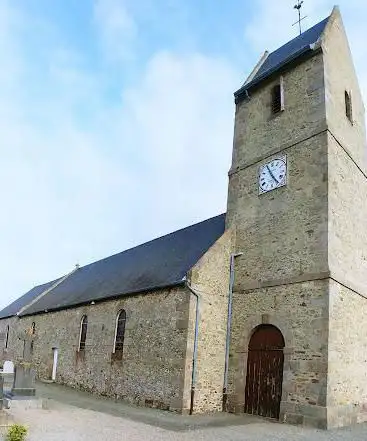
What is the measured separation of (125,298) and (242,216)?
559cm

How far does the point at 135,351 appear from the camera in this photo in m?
14.9

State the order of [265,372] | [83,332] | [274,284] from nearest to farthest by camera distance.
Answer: [265,372]
[274,284]
[83,332]

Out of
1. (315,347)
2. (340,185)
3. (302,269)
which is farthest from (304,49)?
(315,347)

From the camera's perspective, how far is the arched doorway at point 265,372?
40.0ft

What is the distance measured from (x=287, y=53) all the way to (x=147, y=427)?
14.7 meters

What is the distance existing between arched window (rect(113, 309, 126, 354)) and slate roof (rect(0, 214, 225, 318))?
83cm

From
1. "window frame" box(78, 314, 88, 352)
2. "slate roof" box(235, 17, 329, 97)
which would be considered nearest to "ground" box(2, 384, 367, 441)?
"window frame" box(78, 314, 88, 352)

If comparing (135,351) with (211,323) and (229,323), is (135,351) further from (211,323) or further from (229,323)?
(229,323)

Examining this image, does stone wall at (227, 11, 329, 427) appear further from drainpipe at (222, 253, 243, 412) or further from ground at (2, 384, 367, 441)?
ground at (2, 384, 367, 441)

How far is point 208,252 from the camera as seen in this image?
45.8ft

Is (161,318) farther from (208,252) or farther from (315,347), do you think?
(315,347)

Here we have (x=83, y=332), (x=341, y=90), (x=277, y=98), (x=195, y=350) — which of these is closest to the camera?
(x=195, y=350)

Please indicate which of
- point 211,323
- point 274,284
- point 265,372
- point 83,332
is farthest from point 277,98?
point 83,332

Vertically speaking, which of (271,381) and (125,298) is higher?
(125,298)
